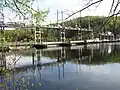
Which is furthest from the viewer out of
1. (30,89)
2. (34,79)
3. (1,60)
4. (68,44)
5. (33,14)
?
(68,44)

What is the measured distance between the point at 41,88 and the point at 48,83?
1.45 metres

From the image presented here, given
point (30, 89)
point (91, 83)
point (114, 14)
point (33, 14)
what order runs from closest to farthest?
point (114, 14) → point (33, 14) → point (30, 89) → point (91, 83)

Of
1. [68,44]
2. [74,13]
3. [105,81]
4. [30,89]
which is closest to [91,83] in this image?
[105,81]

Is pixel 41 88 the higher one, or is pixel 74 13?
pixel 74 13

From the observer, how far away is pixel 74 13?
262 centimetres

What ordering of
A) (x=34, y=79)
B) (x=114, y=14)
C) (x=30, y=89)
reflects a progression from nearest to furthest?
(x=114, y=14) → (x=30, y=89) → (x=34, y=79)

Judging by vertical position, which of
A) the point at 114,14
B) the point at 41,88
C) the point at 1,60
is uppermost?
the point at 114,14

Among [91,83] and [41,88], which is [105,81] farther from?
[41,88]

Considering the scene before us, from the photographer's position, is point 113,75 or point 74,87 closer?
point 74,87

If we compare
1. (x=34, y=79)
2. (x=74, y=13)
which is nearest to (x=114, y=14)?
(x=74, y=13)

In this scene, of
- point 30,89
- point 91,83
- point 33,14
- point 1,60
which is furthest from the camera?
point 91,83

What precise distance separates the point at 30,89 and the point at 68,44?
4544 cm

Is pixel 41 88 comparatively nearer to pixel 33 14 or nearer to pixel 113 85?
pixel 113 85

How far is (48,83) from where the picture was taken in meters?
16.0
